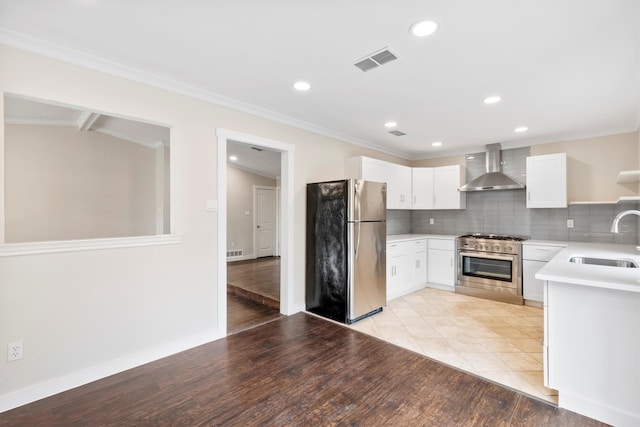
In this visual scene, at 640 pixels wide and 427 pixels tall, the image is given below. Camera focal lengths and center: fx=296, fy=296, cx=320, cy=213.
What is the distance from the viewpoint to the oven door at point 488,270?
418 centimetres

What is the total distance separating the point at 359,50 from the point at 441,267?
384 cm

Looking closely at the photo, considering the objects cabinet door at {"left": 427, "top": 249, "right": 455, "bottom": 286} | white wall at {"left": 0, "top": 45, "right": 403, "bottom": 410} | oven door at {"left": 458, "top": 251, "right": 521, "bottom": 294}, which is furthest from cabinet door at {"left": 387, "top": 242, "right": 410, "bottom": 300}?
white wall at {"left": 0, "top": 45, "right": 403, "bottom": 410}

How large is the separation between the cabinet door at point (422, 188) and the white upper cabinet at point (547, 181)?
4.73 ft

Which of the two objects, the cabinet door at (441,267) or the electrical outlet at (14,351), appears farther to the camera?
the cabinet door at (441,267)

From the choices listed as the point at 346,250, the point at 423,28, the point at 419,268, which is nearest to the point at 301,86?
the point at 423,28

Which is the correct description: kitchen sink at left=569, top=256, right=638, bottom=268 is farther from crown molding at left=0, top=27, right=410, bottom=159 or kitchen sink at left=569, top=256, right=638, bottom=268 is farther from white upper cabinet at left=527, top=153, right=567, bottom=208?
crown molding at left=0, top=27, right=410, bottom=159

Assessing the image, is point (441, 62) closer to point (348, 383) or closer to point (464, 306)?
point (348, 383)

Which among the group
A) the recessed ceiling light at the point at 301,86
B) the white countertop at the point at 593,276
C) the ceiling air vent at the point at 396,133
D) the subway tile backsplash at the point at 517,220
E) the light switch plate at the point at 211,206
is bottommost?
the white countertop at the point at 593,276

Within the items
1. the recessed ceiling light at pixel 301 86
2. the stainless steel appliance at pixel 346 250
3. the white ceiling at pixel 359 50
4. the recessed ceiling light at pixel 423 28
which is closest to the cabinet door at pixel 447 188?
the white ceiling at pixel 359 50

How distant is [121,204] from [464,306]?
578cm

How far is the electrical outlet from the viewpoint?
1.95m

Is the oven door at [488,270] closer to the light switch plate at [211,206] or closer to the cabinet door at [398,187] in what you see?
the cabinet door at [398,187]

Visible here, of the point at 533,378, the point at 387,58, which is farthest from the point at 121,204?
the point at 533,378

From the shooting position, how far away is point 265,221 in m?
8.41
